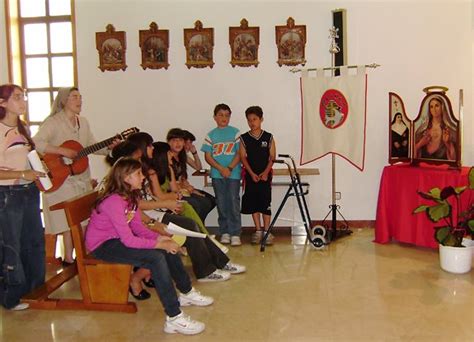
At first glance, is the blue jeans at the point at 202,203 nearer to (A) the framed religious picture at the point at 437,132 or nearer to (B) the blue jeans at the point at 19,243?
(B) the blue jeans at the point at 19,243

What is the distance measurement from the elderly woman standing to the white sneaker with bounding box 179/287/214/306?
1450 millimetres

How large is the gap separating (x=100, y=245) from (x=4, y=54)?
362cm

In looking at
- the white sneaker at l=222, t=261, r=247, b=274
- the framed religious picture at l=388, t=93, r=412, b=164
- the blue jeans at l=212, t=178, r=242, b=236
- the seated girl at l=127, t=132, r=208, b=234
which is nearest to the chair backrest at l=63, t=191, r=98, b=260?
the seated girl at l=127, t=132, r=208, b=234

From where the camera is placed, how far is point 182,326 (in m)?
2.91

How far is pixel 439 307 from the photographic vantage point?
3.25 m

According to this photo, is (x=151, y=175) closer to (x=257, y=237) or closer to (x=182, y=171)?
(x=182, y=171)

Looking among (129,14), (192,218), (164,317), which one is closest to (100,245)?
(164,317)

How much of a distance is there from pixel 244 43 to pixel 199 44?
1.65 feet

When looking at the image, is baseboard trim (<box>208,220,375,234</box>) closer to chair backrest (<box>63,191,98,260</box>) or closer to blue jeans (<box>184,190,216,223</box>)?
blue jeans (<box>184,190,216,223</box>)

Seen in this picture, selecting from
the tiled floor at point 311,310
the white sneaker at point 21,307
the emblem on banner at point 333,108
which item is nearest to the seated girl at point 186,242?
the tiled floor at point 311,310

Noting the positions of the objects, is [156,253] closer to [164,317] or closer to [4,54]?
[164,317]

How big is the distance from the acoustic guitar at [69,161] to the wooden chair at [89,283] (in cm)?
75

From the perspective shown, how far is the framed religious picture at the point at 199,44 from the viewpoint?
5426mm

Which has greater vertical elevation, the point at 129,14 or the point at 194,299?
the point at 129,14
